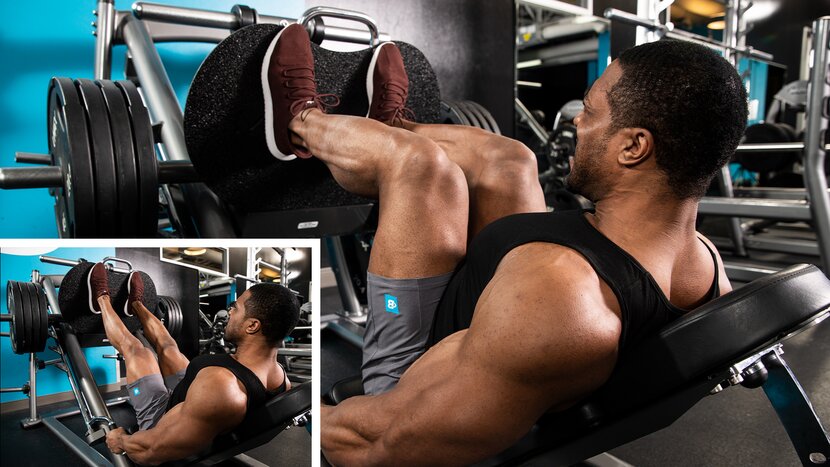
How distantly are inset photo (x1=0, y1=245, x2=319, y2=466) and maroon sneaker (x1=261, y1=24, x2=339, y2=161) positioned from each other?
725 millimetres

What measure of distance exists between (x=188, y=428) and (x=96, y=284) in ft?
0.56

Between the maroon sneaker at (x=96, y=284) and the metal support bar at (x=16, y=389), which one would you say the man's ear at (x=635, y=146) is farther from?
the metal support bar at (x=16, y=389)

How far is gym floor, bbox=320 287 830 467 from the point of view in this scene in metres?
1.37

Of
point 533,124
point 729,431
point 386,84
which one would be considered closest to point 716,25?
point 533,124

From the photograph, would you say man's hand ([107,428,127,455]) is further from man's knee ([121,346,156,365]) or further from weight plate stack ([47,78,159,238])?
weight plate stack ([47,78,159,238])

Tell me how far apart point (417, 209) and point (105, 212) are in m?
0.63

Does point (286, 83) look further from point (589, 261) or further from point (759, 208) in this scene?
point (759, 208)

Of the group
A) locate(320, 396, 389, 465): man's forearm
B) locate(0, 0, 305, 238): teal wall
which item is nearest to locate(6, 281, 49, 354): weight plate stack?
locate(320, 396, 389, 465): man's forearm

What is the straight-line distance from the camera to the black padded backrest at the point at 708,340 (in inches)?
27.3

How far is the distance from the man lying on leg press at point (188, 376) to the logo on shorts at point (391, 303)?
1.37 feet

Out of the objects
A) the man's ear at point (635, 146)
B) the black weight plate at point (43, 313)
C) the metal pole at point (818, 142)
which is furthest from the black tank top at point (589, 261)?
the metal pole at point (818, 142)

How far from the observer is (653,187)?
791mm

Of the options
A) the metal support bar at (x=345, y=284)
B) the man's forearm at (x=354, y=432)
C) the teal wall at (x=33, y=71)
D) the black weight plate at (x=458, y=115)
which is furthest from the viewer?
the metal support bar at (x=345, y=284)

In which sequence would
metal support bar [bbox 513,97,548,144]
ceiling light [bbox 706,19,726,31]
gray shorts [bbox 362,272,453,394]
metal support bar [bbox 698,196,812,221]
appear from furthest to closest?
1. ceiling light [bbox 706,19,726,31]
2. metal support bar [bbox 513,97,548,144]
3. metal support bar [bbox 698,196,812,221]
4. gray shorts [bbox 362,272,453,394]
